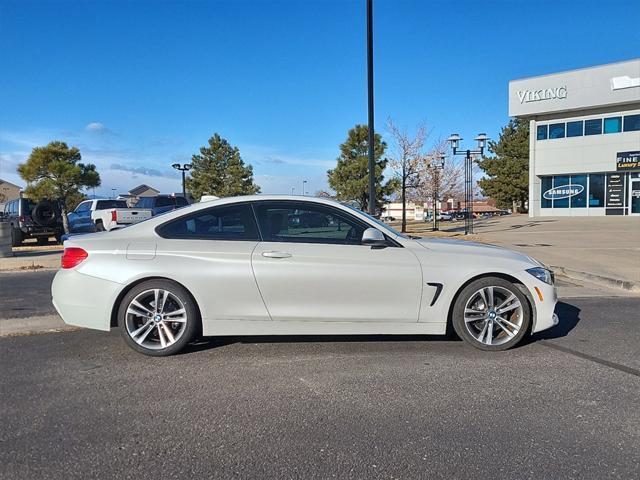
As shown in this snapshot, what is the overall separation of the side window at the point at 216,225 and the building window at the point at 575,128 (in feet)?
114

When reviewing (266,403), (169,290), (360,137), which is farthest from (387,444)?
(360,137)

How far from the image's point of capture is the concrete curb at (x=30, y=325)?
216 inches

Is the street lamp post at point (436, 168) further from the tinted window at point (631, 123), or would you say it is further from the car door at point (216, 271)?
the car door at point (216, 271)

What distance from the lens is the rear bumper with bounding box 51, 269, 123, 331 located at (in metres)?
4.43

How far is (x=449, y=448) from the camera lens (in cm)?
283

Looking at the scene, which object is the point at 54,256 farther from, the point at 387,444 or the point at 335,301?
the point at 387,444

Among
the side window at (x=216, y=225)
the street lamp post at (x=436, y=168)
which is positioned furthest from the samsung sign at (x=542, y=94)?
the side window at (x=216, y=225)

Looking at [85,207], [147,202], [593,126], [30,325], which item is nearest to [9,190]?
[85,207]

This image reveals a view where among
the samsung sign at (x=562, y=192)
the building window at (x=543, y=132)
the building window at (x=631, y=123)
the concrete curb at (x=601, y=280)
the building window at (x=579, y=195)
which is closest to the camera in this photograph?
the concrete curb at (x=601, y=280)

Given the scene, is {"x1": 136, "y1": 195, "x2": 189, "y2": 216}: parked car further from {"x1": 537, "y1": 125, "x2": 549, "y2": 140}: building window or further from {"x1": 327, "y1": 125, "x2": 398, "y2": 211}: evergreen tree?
{"x1": 537, "y1": 125, "x2": 549, "y2": 140}: building window

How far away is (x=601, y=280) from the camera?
8.80 meters

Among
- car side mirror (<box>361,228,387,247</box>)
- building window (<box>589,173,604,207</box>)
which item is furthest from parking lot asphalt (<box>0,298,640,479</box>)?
building window (<box>589,173,604,207</box>)

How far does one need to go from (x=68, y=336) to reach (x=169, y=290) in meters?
1.76

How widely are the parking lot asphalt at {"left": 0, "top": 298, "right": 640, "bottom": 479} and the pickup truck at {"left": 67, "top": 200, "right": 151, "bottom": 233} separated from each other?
1119 centimetres
